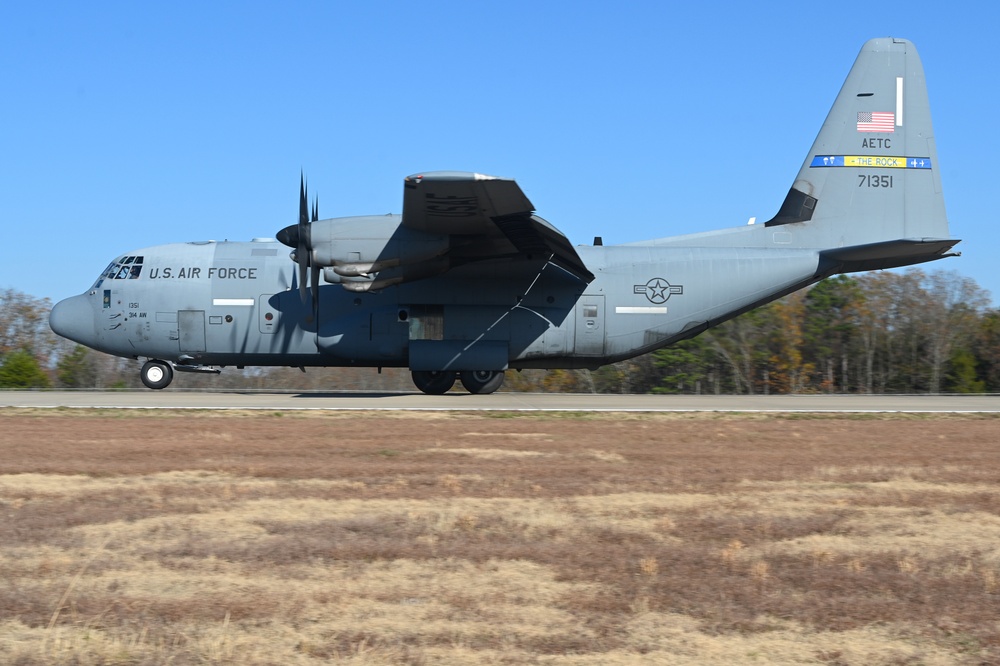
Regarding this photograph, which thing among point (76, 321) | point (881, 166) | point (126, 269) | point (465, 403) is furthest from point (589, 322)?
point (76, 321)

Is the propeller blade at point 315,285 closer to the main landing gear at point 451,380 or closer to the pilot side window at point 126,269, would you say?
the main landing gear at point 451,380

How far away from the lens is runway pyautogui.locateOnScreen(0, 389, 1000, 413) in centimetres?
1812

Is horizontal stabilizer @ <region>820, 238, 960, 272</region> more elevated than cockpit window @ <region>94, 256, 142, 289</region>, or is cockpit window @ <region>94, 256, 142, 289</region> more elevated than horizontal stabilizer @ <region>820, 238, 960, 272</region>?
horizontal stabilizer @ <region>820, 238, 960, 272</region>

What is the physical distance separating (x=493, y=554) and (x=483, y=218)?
1316 centimetres

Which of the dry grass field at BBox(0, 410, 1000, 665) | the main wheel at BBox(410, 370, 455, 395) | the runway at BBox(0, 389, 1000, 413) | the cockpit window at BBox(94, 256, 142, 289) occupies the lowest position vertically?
the dry grass field at BBox(0, 410, 1000, 665)

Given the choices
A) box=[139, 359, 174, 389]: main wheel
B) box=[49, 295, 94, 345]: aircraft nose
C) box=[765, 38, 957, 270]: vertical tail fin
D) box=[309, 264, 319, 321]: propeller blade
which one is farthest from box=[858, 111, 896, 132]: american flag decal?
box=[49, 295, 94, 345]: aircraft nose

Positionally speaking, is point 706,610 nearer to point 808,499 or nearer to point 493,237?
point 808,499

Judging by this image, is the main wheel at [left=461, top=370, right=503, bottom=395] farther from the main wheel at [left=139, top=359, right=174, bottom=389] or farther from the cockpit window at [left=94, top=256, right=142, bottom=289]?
the cockpit window at [left=94, top=256, right=142, bottom=289]

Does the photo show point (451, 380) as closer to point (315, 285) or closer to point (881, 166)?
point (315, 285)

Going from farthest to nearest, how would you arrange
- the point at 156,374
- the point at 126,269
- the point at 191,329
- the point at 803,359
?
1. the point at 803,359
2. the point at 156,374
3. the point at 126,269
4. the point at 191,329

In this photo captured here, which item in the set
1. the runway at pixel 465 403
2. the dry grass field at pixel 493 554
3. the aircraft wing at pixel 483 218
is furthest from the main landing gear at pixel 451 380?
the dry grass field at pixel 493 554

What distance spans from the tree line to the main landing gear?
12240 millimetres

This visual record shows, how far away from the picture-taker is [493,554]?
6688mm

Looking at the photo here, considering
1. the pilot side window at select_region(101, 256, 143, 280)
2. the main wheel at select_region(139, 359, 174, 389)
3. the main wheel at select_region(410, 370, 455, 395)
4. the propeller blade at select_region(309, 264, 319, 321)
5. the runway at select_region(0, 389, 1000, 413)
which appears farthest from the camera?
the main wheel at select_region(139, 359, 174, 389)
